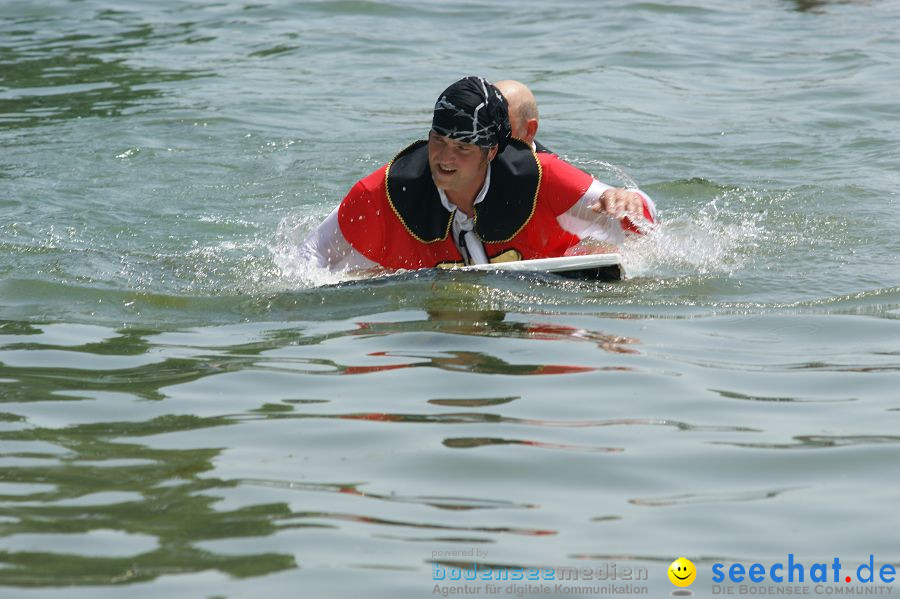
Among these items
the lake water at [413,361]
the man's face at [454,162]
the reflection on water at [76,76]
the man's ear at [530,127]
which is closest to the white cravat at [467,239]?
the man's face at [454,162]

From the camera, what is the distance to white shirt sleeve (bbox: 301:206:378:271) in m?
7.01

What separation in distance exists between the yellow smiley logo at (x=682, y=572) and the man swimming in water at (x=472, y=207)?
321 cm

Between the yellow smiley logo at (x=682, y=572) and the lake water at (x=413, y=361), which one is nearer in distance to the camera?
the yellow smiley logo at (x=682, y=572)

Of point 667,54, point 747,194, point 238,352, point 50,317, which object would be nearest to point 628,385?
point 238,352

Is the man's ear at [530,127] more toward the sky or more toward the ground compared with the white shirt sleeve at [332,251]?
more toward the sky

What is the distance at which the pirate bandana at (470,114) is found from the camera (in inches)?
256

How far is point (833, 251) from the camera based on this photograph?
7.94 m

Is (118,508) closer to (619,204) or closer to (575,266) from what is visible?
(575,266)

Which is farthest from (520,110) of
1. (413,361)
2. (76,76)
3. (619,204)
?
(76,76)

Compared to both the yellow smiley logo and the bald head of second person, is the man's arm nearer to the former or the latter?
the bald head of second person

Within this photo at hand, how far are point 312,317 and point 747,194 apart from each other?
166 inches

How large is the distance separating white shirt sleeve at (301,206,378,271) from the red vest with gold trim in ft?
0.16

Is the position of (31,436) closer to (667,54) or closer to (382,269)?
(382,269)

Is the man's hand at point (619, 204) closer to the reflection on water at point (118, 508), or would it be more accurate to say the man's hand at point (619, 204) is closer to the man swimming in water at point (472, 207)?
the man swimming in water at point (472, 207)
